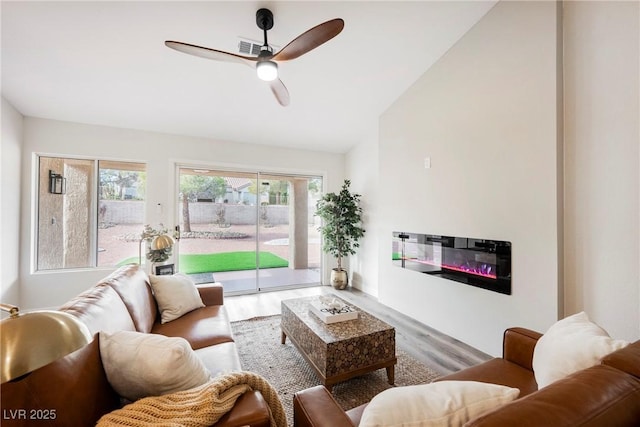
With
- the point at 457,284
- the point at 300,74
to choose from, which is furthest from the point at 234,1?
the point at 457,284

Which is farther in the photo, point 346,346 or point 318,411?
point 346,346

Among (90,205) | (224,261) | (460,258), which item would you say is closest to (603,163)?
(460,258)

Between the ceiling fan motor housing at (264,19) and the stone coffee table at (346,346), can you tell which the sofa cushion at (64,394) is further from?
the ceiling fan motor housing at (264,19)

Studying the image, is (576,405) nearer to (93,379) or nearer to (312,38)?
(93,379)

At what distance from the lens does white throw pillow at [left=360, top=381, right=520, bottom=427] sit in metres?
0.72

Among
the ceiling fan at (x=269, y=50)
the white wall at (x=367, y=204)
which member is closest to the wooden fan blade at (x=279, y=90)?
the ceiling fan at (x=269, y=50)

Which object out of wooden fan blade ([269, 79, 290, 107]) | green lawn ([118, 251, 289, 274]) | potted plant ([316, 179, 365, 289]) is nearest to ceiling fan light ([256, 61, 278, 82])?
wooden fan blade ([269, 79, 290, 107])

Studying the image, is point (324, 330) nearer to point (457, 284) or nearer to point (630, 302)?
point (457, 284)

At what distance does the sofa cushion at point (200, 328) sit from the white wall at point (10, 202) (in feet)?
7.47

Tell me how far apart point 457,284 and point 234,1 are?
10.8 ft

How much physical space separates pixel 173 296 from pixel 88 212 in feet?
7.95

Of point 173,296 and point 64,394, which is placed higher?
point 64,394

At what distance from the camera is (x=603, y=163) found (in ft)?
5.98

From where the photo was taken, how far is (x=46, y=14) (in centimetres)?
199
